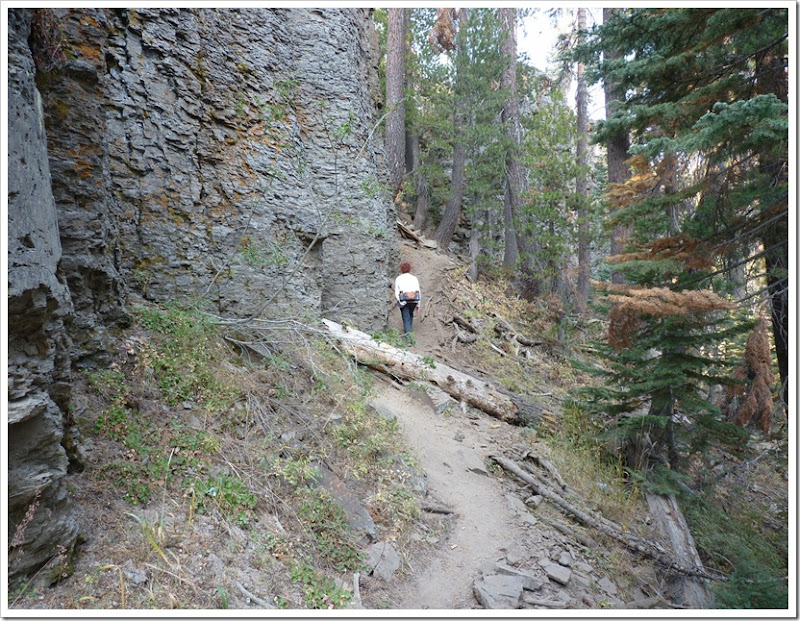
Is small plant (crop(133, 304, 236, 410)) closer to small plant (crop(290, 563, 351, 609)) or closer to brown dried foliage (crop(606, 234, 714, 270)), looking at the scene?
small plant (crop(290, 563, 351, 609))

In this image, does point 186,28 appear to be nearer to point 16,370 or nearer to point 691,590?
point 16,370

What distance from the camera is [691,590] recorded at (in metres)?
4.93

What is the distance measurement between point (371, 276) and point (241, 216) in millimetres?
3716

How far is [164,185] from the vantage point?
20.6ft

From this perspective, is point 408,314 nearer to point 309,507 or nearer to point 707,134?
point 309,507

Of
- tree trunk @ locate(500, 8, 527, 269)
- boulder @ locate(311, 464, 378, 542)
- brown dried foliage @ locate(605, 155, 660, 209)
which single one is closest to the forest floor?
boulder @ locate(311, 464, 378, 542)

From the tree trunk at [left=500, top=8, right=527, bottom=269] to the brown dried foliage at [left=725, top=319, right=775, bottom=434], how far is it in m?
8.59

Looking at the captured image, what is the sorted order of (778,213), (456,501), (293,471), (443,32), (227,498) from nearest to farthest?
(227,498), (293,471), (778,213), (456,501), (443,32)

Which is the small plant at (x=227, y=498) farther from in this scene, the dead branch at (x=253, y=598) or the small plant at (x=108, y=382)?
the small plant at (x=108, y=382)

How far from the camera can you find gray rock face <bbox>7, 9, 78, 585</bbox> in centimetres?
286

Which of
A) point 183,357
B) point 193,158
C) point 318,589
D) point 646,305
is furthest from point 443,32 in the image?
point 318,589

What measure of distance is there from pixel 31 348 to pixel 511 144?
13742 mm

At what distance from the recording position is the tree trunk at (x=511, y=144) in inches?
579

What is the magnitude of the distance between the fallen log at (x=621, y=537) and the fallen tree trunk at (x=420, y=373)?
1822 mm
